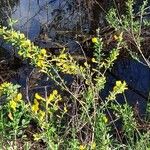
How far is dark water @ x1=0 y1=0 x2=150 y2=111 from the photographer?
15.0ft

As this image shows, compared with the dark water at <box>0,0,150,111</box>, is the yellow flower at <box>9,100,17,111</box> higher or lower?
higher

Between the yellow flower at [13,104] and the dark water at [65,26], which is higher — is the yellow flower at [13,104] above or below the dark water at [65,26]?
above

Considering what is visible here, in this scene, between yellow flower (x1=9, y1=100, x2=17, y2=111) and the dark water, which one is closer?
yellow flower (x1=9, y1=100, x2=17, y2=111)

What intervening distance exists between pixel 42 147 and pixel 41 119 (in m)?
1.40

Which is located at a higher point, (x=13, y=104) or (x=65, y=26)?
(x=13, y=104)

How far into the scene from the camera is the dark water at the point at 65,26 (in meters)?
4.56

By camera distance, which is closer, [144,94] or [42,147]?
[42,147]

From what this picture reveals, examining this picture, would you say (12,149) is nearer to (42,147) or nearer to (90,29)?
(42,147)

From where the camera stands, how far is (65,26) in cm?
521

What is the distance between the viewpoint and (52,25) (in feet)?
A: 16.9

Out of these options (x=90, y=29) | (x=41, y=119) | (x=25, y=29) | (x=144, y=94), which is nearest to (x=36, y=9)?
(x=25, y=29)

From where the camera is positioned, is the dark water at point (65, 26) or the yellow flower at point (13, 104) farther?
the dark water at point (65, 26)

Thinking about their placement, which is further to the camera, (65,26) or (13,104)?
(65,26)

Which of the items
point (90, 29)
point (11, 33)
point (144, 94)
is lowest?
point (144, 94)
